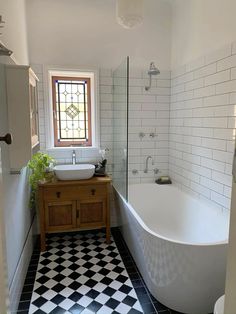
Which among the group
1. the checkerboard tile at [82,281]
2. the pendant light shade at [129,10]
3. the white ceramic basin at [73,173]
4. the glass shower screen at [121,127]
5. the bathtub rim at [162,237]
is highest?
the pendant light shade at [129,10]

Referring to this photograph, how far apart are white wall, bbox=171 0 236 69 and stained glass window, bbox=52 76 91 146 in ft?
4.12

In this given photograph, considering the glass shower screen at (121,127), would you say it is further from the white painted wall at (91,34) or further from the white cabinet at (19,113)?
the white cabinet at (19,113)

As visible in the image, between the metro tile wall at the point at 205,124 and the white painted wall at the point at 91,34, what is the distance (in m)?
0.56

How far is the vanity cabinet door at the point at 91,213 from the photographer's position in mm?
2781

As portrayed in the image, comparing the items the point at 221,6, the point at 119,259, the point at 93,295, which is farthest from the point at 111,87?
the point at 93,295

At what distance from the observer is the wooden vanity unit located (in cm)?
267

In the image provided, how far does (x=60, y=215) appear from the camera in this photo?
273cm

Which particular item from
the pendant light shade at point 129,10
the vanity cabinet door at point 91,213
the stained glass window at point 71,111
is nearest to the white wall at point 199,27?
the pendant light shade at point 129,10

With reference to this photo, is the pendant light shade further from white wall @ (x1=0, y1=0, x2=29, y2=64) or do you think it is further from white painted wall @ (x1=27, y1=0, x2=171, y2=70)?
white painted wall @ (x1=27, y1=0, x2=171, y2=70)

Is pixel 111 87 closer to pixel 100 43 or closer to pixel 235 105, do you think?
pixel 100 43

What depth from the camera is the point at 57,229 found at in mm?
2732

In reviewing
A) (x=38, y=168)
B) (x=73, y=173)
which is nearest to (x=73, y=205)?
(x=73, y=173)

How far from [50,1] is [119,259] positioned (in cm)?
303

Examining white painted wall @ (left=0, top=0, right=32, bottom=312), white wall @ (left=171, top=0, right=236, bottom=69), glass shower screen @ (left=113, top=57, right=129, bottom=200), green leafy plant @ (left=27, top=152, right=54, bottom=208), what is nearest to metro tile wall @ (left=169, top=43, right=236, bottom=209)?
white wall @ (left=171, top=0, right=236, bottom=69)
